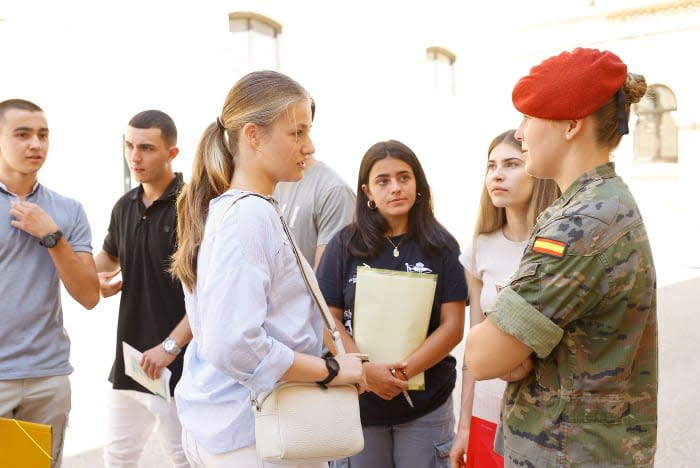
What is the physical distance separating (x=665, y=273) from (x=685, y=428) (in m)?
8.29

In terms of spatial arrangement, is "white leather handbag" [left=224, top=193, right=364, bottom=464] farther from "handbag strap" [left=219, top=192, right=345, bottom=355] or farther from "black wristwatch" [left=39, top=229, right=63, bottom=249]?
"black wristwatch" [left=39, top=229, right=63, bottom=249]

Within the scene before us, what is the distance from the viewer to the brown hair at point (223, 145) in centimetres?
225

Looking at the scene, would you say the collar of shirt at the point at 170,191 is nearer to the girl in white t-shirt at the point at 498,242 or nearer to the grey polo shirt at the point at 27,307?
the grey polo shirt at the point at 27,307

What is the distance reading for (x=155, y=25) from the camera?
480 inches

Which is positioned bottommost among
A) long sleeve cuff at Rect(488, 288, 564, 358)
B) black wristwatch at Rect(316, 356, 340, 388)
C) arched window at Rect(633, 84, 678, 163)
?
black wristwatch at Rect(316, 356, 340, 388)

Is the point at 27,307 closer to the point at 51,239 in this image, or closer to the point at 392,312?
the point at 51,239

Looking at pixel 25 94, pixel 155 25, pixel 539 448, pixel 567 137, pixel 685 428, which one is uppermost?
A: pixel 155 25

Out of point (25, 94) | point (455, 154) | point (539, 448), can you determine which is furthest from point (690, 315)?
point (455, 154)

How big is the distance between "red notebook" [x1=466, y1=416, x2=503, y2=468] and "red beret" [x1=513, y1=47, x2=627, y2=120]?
1.23m

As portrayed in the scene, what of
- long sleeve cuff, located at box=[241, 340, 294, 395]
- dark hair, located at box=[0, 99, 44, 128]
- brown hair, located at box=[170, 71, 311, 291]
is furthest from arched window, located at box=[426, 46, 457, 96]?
long sleeve cuff, located at box=[241, 340, 294, 395]

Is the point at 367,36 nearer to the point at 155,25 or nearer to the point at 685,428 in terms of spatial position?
the point at 155,25

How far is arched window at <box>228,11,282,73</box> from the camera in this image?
1482 centimetres

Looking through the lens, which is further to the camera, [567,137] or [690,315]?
[690,315]

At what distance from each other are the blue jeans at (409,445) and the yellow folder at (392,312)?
0.16 m
